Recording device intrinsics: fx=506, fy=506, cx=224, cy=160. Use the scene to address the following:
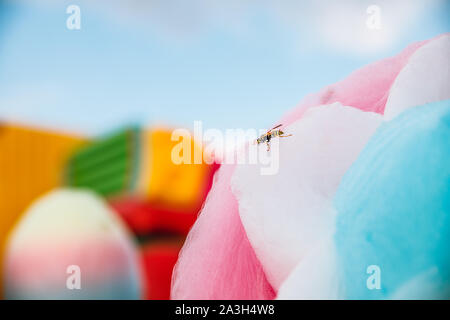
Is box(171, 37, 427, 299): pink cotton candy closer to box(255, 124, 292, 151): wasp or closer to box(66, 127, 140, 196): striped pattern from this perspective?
box(255, 124, 292, 151): wasp

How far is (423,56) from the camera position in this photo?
0.96ft

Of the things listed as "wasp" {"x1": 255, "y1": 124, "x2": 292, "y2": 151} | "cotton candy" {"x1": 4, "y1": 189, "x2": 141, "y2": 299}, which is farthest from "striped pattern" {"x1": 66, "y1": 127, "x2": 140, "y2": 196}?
"wasp" {"x1": 255, "y1": 124, "x2": 292, "y2": 151}

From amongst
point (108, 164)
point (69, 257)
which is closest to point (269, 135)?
point (69, 257)

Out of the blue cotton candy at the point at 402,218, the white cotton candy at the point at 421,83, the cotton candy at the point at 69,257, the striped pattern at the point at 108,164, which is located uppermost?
the striped pattern at the point at 108,164

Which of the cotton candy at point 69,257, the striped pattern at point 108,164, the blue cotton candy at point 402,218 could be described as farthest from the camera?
the striped pattern at point 108,164

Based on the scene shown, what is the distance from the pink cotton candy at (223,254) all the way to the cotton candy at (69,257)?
376mm

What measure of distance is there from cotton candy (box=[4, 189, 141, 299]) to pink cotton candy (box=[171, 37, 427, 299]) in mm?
376

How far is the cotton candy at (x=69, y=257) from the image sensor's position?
66 centimetres

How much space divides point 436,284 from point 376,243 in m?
0.03

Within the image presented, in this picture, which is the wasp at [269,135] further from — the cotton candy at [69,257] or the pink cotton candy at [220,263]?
the cotton candy at [69,257]

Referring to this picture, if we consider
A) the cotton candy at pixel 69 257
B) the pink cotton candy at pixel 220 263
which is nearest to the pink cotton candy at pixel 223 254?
the pink cotton candy at pixel 220 263

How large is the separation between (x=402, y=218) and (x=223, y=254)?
0.09 meters

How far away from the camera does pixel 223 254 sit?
0.88 ft

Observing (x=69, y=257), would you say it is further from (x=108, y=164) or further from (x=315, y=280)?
(x=108, y=164)
